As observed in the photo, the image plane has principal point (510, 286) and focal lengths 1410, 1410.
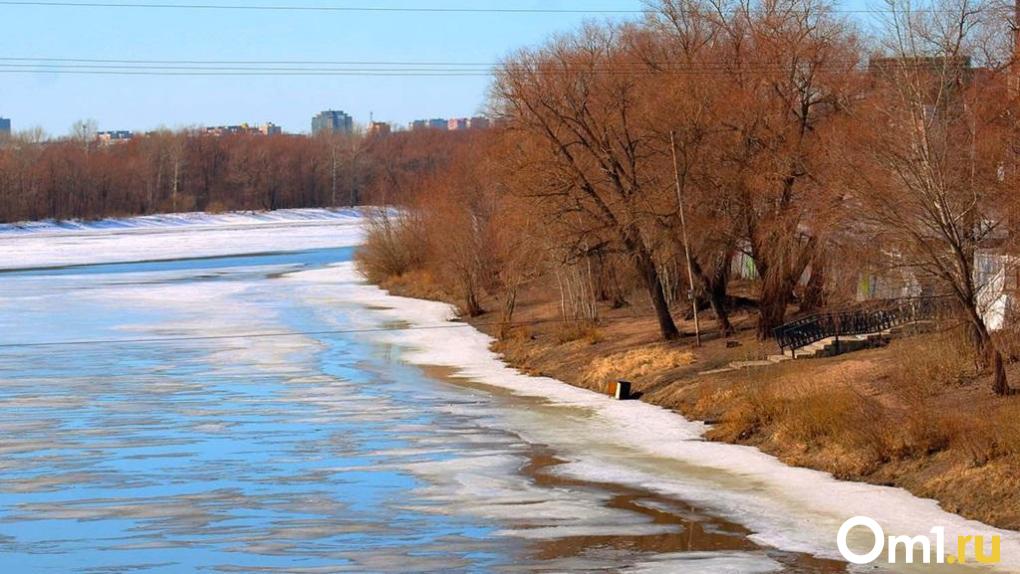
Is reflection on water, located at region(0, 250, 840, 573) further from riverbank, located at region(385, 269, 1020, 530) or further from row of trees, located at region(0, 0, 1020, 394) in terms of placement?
row of trees, located at region(0, 0, 1020, 394)

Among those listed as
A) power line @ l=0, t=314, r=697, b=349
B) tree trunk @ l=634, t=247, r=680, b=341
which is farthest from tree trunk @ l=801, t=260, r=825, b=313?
power line @ l=0, t=314, r=697, b=349

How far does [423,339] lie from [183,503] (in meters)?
27.3

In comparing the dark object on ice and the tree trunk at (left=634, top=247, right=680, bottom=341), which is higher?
the tree trunk at (left=634, top=247, right=680, bottom=341)

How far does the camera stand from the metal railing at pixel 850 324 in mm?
34344

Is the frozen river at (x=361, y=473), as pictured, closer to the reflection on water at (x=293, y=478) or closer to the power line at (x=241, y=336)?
the reflection on water at (x=293, y=478)

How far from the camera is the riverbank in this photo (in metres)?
21.6

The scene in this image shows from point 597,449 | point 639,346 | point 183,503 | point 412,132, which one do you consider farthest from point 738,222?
point 412,132

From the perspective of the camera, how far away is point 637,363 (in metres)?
37.7

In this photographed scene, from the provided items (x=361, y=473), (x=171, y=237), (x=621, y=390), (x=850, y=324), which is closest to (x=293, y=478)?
(x=361, y=473)

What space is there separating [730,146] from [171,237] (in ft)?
306

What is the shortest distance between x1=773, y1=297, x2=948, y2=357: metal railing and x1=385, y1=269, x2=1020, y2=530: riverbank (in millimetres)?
1116

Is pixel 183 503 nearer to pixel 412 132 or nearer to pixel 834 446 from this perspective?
pixel 834 446

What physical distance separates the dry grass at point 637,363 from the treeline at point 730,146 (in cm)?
202

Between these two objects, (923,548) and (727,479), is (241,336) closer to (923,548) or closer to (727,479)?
(727,479)
